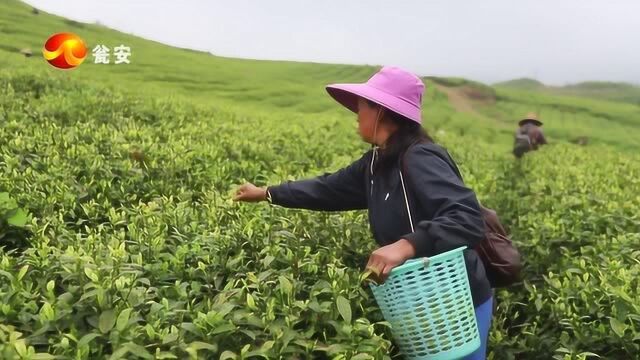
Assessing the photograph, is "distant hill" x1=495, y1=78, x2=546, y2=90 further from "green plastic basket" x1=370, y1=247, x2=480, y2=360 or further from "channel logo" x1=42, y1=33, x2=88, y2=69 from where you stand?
"green plastic basket" x1=370, y1=247, x2=480, y2=360

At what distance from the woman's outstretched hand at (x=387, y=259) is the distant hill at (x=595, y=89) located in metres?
53.8

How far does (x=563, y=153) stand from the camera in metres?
8.71

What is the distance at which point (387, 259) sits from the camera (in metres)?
2.12

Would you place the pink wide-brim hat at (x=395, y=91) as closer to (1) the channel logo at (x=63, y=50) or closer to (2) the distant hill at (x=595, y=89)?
(1) the channel logo at (x=63, y=50)

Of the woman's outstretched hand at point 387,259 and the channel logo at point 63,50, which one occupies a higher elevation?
the channel logo at point 63,50

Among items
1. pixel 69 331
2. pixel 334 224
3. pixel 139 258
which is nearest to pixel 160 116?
pixel 334 224

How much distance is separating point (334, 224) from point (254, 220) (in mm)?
432

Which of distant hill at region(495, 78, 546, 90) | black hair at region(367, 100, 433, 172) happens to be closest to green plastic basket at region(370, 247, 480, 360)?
black hair at region(367, 100, 433, 172)

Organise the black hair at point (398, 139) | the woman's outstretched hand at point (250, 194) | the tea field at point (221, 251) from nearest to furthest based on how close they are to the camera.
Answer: the tea field at point (221, 251) < the black hair at point (398, 139) < the woman's outstretched hand at point (250, 194)

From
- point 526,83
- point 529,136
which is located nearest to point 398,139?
point 529,136

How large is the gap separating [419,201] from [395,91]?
45cm

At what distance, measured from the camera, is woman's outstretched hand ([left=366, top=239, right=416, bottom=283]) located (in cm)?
211

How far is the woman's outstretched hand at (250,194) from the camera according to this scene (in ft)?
9.77

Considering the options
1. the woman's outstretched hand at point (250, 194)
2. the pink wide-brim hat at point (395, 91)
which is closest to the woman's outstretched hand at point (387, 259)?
the pink wide-brim hat at point (395, 91)
